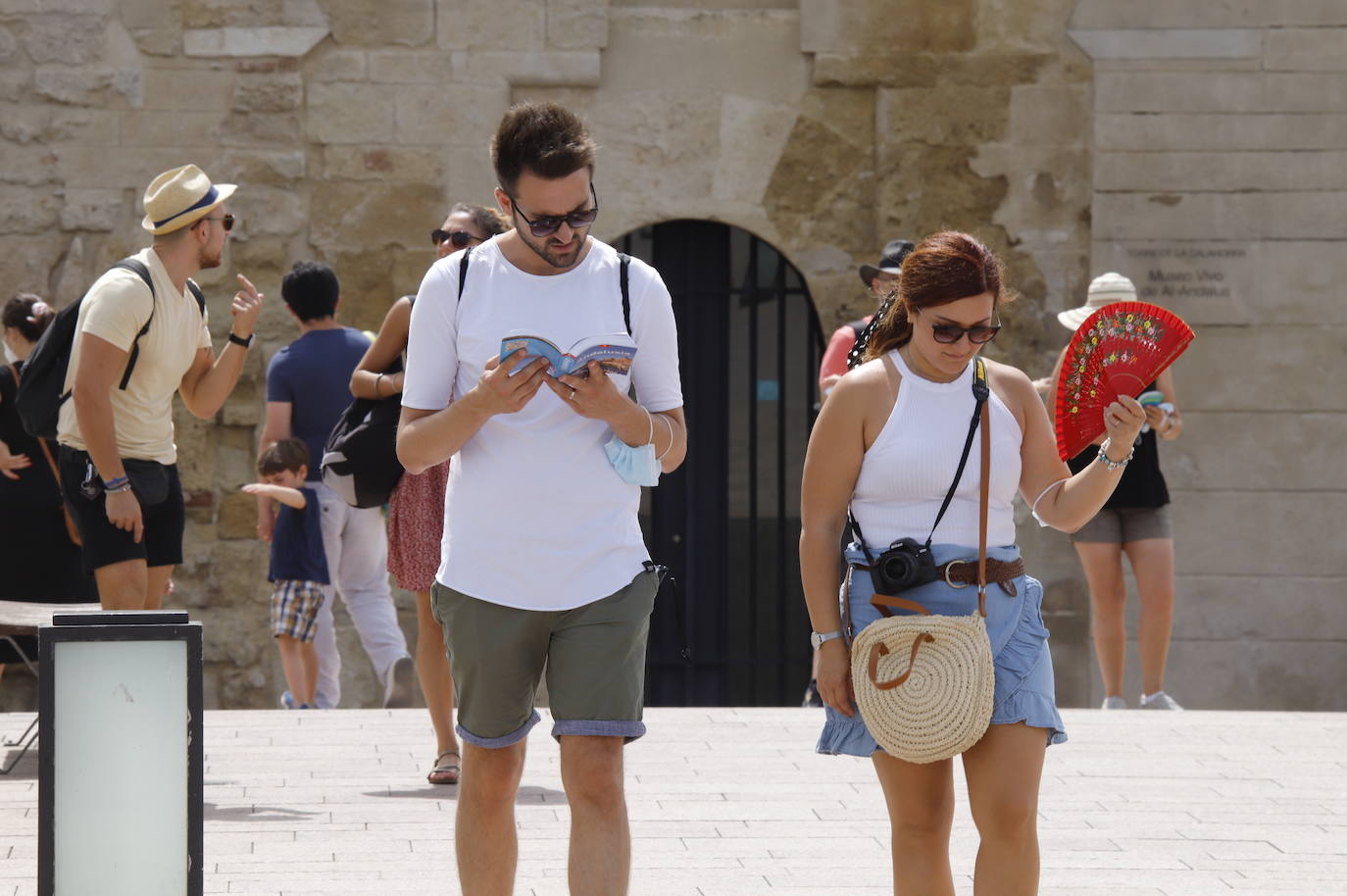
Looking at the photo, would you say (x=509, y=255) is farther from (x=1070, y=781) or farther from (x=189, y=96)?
(x=189, y=96)

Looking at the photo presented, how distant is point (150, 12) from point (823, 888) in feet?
21.4

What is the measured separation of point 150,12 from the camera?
9539 mm

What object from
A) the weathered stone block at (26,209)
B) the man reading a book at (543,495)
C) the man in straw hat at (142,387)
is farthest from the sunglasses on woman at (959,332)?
the weathered stone block at (26,209)

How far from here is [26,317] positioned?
23.9 ft

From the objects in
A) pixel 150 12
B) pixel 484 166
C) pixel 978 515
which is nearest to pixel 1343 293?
pixel 484 166

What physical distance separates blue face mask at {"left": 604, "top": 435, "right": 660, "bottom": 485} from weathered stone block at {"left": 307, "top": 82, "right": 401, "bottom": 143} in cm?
630

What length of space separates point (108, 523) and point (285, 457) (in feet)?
7.03

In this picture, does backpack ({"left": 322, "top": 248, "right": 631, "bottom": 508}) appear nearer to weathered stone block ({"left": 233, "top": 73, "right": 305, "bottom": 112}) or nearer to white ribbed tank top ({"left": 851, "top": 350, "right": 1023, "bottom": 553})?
white ribbed tank top ({"left": 851, "top": 350, "right": 1023, "bottom": 553})

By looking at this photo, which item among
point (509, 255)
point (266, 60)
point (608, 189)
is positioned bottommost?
point (509, 255)

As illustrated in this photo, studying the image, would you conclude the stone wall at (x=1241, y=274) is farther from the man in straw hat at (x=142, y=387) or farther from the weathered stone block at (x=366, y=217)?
the man in straw hat at (x=142, y=387)

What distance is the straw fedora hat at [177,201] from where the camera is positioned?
18.6ft

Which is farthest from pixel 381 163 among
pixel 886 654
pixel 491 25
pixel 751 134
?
pixel 886 654

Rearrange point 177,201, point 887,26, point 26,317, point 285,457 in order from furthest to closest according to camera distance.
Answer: point 887,26
point 285,457
point 26,317
point 177,201

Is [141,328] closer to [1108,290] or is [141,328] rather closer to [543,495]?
[543,495]
